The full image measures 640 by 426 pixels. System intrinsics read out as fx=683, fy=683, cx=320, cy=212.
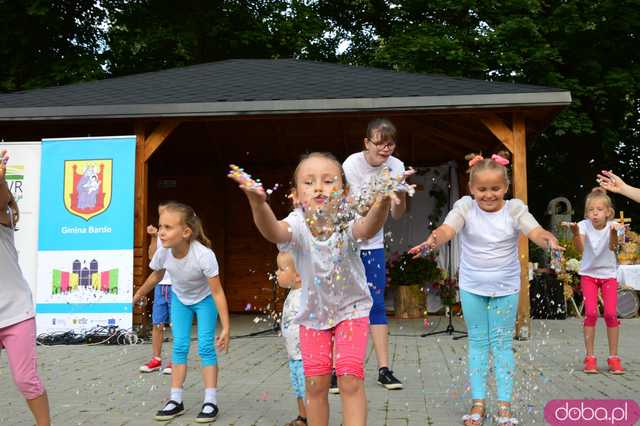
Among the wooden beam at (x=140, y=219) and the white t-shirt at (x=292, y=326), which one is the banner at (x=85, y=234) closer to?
the wooden beam at (x=140, y=219)

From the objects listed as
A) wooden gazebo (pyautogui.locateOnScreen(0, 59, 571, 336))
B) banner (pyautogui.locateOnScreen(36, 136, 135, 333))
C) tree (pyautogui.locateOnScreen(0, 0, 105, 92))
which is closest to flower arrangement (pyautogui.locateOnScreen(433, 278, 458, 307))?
wooden gazebo (pyautogui.locateOnScreen(0, 59, 571, 336))

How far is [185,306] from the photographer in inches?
186

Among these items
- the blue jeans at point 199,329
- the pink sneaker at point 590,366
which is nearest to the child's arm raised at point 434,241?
the blue jeans at point 199,329

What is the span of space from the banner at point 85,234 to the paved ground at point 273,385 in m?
0.66

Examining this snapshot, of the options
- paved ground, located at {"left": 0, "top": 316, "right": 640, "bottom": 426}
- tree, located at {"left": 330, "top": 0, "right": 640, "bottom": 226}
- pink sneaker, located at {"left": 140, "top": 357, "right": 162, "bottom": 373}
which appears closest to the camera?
paved ground, located at {"left": 0, "top": 316, "right": 640, "bottom": 426}

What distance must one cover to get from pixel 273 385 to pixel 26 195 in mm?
5750

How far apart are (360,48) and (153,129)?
1371 centimetres

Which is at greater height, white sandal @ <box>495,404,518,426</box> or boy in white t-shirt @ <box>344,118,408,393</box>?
boy in white t-shirt @ <box>344,118,408,393</box>

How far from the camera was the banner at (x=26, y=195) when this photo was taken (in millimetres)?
9578

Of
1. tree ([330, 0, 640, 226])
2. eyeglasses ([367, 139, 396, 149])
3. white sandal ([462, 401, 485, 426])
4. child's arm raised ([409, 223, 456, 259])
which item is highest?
tree ([330, 0, 640, 226])

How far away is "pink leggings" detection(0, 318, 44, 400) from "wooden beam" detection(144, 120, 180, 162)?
685 centimetres

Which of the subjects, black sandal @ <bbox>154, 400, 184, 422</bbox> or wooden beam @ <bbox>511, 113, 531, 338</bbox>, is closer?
black sandal @ <bbox>154, 400, 184, 422</bbox>

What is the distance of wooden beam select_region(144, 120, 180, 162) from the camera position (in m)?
10.2

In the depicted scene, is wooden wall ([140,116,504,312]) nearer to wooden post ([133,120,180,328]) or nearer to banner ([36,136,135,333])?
wooden post ([133,120,180,328])
